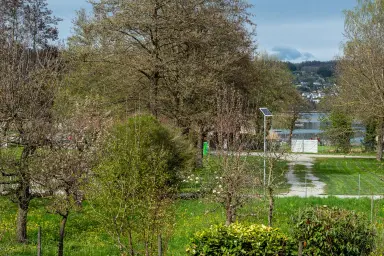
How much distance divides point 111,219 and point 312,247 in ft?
12.8

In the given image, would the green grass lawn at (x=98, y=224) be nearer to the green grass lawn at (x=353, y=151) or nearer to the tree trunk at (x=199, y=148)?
the tree trunk at (x=199, y=148)

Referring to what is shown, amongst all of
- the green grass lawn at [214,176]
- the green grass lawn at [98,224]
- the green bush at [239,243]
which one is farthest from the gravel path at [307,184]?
the green bush at [239,243]

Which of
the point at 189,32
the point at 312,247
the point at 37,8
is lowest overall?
the point at 312,247

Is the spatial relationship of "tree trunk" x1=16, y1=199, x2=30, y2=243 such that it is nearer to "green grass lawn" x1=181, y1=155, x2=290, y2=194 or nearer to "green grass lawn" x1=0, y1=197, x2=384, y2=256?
"green grass lawn" x1=0, y1=197, x2=384, y2=256

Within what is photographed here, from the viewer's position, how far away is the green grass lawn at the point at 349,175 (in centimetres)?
→ 2380

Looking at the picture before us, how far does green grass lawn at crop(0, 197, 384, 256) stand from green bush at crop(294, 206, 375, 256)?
1462mm

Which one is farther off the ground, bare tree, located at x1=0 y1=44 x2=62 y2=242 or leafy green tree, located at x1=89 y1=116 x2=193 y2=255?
bare tree, located at x1=0 y1=44 x2=62 y2=242

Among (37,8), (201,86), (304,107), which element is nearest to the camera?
(201,86)

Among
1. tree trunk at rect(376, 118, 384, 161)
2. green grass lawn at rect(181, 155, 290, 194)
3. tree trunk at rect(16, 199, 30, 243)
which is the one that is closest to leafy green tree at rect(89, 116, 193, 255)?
tree trunk at rect(16, 199, 30, 243)

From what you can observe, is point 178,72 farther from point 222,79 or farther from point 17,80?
point 17,80

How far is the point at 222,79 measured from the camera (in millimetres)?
27047

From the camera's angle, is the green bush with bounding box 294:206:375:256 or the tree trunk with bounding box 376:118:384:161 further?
the tree trunk with bounding box 376:118:384:161

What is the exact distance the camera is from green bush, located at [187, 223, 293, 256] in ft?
28.8

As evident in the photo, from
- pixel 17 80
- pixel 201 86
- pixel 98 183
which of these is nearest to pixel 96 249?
pixel 98 183
